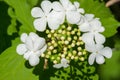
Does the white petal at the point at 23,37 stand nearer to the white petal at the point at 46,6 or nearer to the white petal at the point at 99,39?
the white petal at the point at 46,6

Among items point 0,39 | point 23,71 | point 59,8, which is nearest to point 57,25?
point 59,8

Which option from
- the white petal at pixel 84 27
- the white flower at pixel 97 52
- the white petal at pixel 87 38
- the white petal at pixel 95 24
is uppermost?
the white petal at pixel 95 24

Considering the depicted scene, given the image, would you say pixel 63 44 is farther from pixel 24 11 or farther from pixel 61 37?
pixel 24 11

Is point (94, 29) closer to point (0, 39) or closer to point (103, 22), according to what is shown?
point (103, 22)

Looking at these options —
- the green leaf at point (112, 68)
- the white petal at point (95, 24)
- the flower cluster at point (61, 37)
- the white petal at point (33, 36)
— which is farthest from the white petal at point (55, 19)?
the green leaf at point (112, 68)

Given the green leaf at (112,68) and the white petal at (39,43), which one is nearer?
the white petal at (39,43)
